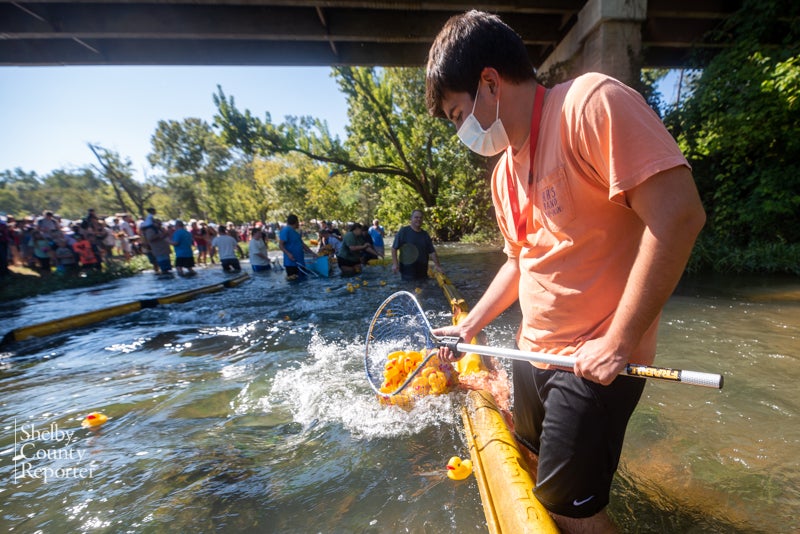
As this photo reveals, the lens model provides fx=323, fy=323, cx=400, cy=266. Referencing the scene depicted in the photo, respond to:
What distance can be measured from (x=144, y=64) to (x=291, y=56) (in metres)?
4.82

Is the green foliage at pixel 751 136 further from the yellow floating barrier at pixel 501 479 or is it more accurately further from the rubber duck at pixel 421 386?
the yellow floating barrier at pixel 501 479

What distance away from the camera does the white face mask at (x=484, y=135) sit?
4.93 ft

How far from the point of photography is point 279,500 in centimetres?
244

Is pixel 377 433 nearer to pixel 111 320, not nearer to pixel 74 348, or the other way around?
pixel 74 348

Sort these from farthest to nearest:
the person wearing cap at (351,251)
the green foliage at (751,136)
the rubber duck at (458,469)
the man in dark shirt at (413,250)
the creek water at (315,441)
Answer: the person wearing cap at (351,251), the man in dark shirt at (413,250), the green foliage at (751,136), the rubber duck at (458,469), the creek water at (315,441)

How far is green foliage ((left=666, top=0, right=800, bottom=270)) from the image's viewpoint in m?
7.56

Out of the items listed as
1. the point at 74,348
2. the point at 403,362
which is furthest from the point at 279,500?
the point at 74,348

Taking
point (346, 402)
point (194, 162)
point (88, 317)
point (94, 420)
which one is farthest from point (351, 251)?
point (194, 162)

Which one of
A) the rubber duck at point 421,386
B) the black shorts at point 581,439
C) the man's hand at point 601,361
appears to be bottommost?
the rubber duck at point 421,386

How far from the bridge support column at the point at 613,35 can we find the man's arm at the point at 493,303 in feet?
29.7

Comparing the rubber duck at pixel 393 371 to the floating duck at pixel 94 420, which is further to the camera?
the floating duck at pixel 94 420

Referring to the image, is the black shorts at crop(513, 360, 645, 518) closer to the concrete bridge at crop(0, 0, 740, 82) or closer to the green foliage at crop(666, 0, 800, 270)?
the concrete bridge at crop(0, 0, 740, 82)
